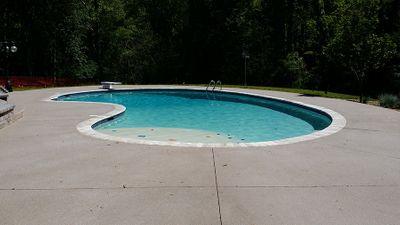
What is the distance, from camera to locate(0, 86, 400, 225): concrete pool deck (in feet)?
14.3

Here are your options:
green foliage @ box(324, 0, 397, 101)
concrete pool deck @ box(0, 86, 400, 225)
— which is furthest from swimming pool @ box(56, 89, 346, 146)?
green foliage @ box(324, 0, 397, 101)

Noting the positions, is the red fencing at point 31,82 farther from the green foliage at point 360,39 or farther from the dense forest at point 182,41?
the green foliage at point 360,39

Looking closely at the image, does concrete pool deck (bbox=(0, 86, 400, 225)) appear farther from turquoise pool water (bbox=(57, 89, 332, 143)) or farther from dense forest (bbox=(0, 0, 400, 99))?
dense forest (bbox=(0, 0, 400, 99))

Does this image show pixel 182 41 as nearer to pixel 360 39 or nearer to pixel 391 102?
pixel 360 39

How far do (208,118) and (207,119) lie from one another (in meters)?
0.23

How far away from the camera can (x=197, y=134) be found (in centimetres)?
1166

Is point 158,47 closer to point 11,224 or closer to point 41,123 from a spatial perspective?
point 41,123

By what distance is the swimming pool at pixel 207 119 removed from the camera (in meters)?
11.0

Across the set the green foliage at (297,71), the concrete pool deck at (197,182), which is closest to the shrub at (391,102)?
the concrete pool deck at (197,182)

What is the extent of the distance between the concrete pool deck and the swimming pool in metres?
1.10

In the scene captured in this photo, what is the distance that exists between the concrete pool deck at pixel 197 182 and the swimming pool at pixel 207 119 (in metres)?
1.10

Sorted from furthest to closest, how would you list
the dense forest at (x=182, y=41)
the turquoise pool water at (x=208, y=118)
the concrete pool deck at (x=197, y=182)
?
the dense forest at (x=182, y=41), the turquoise pool water at (x=208, y=118), the concrete pool deck at (x=197, y=182)

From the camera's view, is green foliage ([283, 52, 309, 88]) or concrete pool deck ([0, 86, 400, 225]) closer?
concrete pool deck ([0, 86, 400, 225])

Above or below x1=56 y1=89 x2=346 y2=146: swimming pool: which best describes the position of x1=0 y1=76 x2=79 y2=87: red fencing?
above
